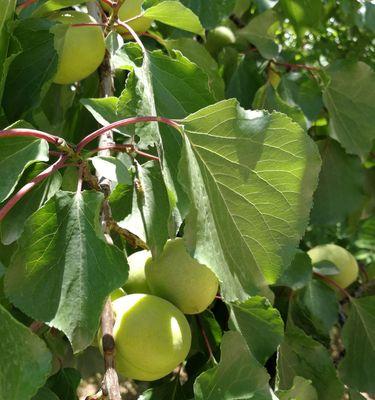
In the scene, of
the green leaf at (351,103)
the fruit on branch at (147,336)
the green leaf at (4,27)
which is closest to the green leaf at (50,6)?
the green leaf at (4,27)

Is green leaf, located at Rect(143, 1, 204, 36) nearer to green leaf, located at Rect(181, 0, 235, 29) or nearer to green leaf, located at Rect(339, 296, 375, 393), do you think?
green leaf, located at Rect(181, 0, 235, 29)

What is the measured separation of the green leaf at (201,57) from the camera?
1.29 metres

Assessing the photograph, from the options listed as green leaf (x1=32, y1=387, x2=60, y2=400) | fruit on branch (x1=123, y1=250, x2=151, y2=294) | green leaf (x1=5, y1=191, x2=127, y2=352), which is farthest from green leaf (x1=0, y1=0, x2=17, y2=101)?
green leaf (x1=32, y1=387, x2=60, y2=400)

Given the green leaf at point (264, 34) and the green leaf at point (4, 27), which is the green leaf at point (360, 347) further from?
the green leaf at point (4, 27)

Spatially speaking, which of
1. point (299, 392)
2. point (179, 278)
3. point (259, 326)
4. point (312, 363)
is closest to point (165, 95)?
point (179, 278)

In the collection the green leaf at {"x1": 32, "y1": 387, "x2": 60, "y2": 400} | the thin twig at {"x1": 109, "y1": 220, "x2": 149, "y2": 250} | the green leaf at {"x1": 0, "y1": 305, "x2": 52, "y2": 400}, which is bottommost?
the green leaf at {"x1": 32, "y1": 387, "x2": 60, "y2": 400}

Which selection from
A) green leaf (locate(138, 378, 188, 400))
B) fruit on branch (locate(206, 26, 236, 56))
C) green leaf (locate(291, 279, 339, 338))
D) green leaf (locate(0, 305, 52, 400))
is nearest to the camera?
green leaf (locate(0, 305, 52, 400))

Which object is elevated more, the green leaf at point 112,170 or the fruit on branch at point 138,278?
the green leaf at point 112,170

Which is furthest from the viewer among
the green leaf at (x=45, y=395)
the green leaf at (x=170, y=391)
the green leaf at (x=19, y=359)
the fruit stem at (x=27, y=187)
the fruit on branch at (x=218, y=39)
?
the fruit on branch at (x=218, y=39)

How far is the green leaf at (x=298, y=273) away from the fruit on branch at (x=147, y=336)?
459mm

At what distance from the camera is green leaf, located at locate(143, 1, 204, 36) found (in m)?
1.06

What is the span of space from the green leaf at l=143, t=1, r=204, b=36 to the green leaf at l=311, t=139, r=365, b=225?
2.15ft

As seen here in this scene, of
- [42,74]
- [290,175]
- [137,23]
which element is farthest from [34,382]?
[137,23]

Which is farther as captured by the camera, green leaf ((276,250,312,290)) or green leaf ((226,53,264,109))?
green leaf ((226,53,264,109))
